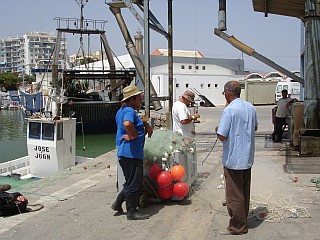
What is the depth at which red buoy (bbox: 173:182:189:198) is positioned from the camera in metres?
6.42

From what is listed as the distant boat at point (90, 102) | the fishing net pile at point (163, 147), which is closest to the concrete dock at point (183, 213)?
the fishing net pile at point (163, 147)

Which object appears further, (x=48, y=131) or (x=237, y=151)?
(x=48, y=131)

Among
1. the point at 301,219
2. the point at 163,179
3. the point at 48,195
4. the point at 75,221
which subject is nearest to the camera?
the point at 301,219

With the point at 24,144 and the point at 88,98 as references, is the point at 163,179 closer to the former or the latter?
the point at 24,144

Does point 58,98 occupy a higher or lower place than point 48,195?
higher

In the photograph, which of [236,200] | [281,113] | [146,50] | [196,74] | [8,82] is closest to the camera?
[236,200]

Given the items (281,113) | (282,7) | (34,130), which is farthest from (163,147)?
(282,7)

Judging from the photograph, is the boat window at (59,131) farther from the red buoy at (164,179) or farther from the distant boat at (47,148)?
the red buoy at (164,179)

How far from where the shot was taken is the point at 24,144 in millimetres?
25828

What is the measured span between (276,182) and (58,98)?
15.5 m

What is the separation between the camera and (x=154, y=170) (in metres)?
6.52

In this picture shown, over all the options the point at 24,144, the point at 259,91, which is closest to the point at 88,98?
the point at 24,144

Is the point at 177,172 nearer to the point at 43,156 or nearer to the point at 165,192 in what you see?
the point at 165,192

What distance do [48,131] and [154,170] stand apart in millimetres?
9004
